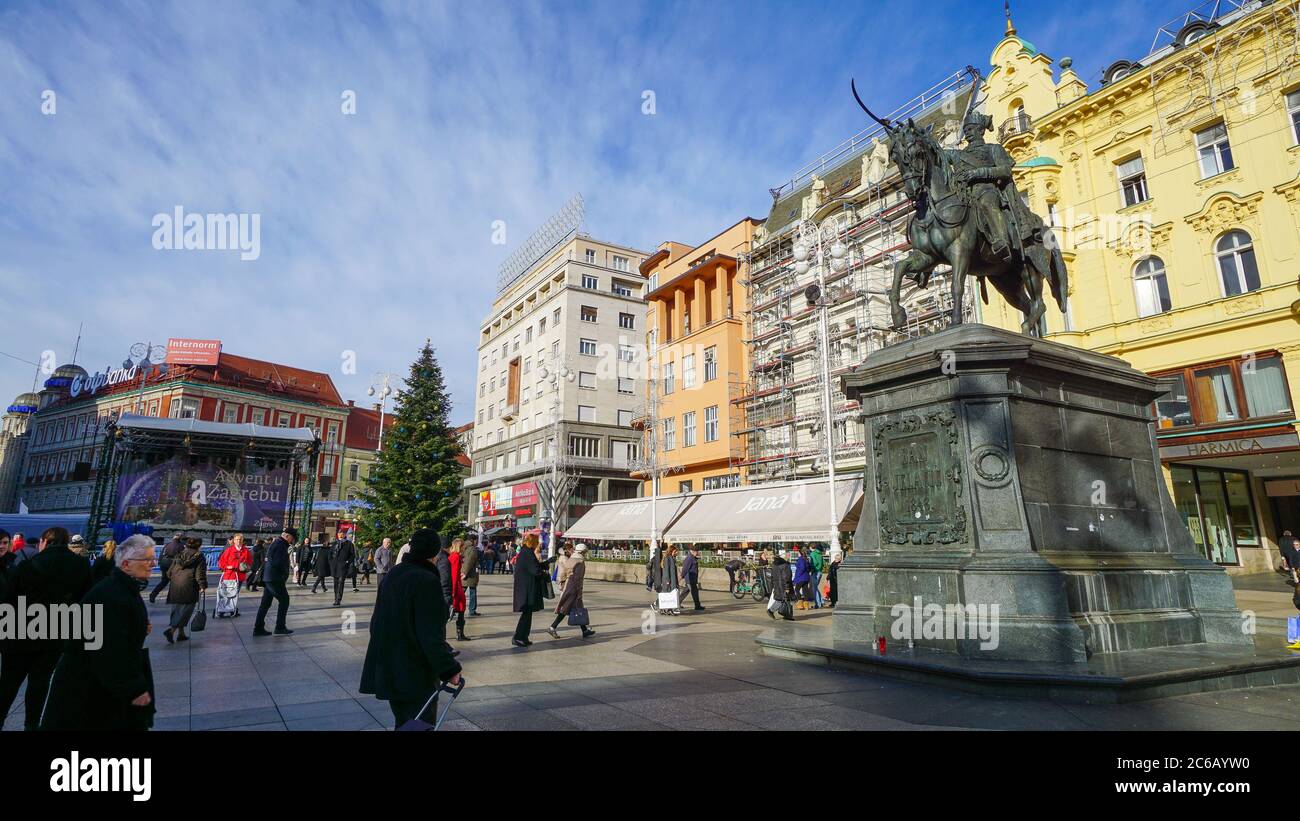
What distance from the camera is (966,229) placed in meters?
8.90

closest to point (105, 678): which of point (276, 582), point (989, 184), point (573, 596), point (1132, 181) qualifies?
point (573, 596)

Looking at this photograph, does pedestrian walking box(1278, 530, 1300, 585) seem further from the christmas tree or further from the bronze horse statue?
the christmas tree

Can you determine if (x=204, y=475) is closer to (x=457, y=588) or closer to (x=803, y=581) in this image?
(x=457, y=588)

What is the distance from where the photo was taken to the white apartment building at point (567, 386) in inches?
2073

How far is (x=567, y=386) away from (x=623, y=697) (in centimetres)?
4775

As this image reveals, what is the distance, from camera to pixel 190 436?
1344 inches

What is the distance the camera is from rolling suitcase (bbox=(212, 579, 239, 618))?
15.2 m

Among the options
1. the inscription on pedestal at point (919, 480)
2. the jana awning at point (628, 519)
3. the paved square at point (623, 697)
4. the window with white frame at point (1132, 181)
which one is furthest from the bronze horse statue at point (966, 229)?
the jana awning at point (628, 519)

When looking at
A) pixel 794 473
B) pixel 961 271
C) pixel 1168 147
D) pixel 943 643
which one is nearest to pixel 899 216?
pixel 1168 147

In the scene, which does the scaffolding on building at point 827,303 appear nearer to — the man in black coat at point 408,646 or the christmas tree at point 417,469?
the christmas tree at point 417,469

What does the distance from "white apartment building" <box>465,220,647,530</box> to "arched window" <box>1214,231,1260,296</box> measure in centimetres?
3619

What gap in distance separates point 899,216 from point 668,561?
22409mm

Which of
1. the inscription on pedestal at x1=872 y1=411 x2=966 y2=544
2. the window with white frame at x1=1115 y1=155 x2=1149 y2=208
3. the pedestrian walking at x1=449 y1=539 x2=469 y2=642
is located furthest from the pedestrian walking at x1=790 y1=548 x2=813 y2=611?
the window with white frame at x1=1115 y1=155 x2=1149 y2=208

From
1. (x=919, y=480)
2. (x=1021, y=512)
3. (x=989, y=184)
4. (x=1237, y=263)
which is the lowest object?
(x=1021, y=512)
